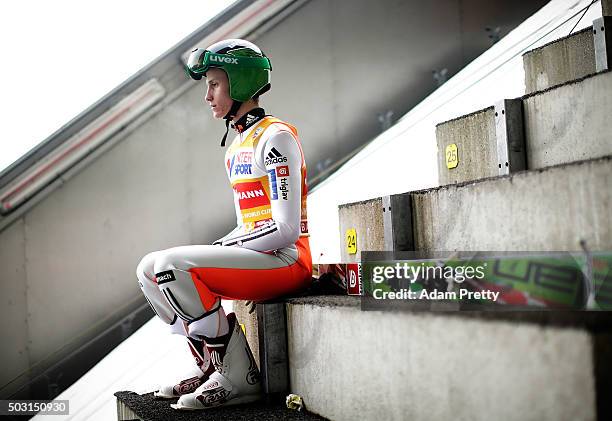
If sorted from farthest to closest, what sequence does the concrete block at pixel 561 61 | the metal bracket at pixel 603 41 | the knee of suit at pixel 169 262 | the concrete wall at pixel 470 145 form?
the concrete block at pixel 561 61 → the concrete wall at pixel 470 145 → the metal bracket at pixel 603 41 → the knee of suit at pixel 169 262

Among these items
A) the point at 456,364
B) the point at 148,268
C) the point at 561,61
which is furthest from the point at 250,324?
the point at 561,61

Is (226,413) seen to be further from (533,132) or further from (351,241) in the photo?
(533,132)

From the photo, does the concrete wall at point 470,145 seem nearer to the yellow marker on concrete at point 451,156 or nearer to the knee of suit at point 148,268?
the yellow marker on concrete at point 451,156

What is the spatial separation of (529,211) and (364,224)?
0.75 m

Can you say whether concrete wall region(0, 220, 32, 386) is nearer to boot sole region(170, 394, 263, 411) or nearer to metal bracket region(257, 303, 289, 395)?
boot sole region(170, 394, 263, 411)

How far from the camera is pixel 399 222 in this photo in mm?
1928

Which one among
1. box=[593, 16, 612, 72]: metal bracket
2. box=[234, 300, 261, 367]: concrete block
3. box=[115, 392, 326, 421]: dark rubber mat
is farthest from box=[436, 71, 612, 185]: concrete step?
box=[115, 392, 326, 421]: dark rubber mat

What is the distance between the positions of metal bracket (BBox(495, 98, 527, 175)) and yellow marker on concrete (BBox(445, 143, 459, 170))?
22 cm

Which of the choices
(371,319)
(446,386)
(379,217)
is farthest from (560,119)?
(446,386)

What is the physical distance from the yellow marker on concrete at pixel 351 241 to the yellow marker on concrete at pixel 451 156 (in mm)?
406

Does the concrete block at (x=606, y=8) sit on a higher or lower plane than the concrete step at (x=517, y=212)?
higher

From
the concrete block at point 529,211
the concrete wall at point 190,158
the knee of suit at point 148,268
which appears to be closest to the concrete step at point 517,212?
the concrete block at point 529,211

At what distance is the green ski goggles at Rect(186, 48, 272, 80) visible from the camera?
208 centimetres

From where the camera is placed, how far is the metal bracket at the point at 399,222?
1925mm
